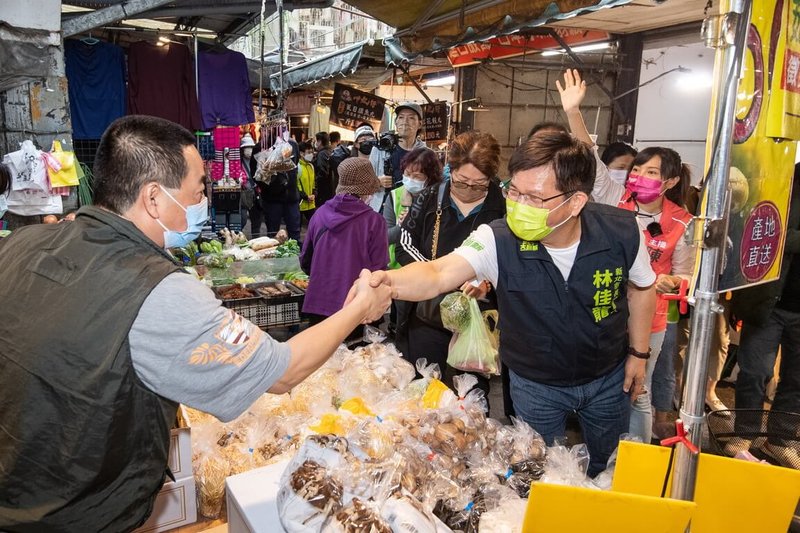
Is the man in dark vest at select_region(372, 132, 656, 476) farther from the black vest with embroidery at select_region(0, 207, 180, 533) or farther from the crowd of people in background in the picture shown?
the black vest with embroidery at select_region(0, 207, 180, 533)

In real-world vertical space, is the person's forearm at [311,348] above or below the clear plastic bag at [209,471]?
above

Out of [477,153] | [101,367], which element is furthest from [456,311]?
Answer: [101,367]

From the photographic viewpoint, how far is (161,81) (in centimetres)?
777

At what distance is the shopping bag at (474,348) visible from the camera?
10.8 feet

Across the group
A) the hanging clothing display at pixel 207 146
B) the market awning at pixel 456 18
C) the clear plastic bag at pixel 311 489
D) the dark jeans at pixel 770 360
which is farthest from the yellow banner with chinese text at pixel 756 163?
the hanging clothing display at pixel 207 146

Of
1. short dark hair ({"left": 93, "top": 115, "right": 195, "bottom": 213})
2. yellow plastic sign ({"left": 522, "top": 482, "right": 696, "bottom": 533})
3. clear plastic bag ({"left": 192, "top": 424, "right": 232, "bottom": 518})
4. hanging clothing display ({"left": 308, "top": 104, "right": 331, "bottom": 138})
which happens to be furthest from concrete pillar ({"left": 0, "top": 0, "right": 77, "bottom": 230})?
hanging clothing display ({"left": 308, "top": 104, "right": 331, "bottom": 138})

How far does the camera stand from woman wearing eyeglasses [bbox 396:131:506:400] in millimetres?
3385

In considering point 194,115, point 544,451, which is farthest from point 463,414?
point 194,115

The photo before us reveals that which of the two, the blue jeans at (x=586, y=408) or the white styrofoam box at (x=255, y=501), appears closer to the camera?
the white styrofoam box at (x=255, y=501)

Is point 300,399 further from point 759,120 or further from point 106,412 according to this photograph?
point 759,120

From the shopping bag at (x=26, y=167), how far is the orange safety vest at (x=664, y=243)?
16.5ft

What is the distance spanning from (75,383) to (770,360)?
13.8 ft

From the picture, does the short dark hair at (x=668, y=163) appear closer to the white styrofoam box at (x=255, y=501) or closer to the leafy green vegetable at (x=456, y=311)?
the leafy green vegetable at (x=456, y=311)

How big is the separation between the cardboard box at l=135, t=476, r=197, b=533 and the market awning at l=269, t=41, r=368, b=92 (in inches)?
228
